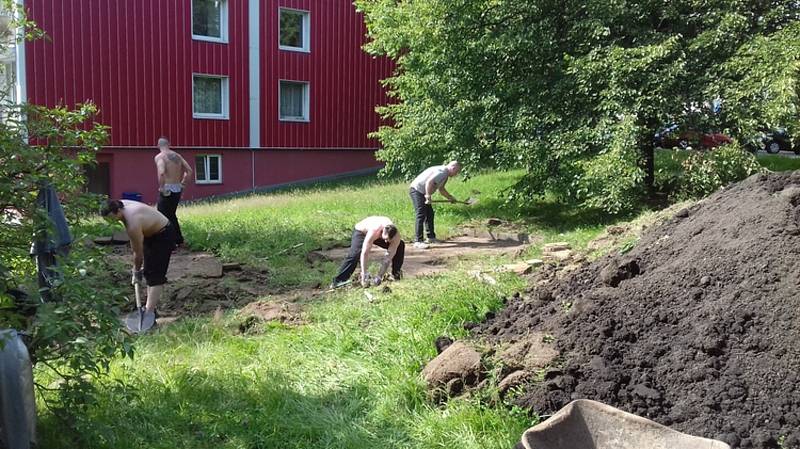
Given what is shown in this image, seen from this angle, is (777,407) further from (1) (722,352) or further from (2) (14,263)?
(2) (14,263)

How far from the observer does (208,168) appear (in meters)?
21.0

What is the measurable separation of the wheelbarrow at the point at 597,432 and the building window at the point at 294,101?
20105 mm

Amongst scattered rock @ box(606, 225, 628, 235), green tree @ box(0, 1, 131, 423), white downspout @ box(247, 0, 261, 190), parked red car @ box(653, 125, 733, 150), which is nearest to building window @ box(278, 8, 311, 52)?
white downspout @ box(247, 0, 261, 190)

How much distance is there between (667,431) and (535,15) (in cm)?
996

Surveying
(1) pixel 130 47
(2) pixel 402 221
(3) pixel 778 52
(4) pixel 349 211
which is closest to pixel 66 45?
(1) pixel 130 47

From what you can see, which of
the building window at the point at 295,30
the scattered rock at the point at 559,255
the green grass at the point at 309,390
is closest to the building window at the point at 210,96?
the building window at the point at 295,30

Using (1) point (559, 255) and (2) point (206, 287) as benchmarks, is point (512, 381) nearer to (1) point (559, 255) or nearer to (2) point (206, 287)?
(1) point (559, 255)

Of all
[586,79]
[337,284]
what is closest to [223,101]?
[586,79]

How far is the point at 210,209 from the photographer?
15.6 metres

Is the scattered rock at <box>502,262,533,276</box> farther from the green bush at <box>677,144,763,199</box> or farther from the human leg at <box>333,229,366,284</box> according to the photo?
the green bush at <box>677,144,763,199</box>

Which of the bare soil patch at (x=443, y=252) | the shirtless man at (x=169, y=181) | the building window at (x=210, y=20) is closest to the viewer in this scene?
the bare soil patch at (x=443, y=252)

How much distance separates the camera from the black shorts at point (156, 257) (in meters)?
6.91

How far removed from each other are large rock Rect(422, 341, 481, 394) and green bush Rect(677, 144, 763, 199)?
720 cm

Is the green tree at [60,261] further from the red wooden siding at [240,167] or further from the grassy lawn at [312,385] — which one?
the red wooden siding at [240,167]
